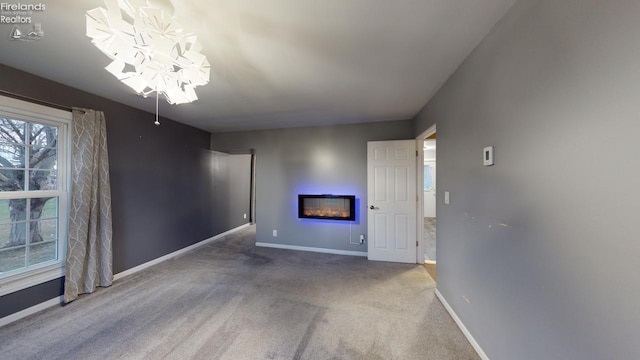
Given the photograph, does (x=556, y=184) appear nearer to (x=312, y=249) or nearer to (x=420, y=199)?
(x=420, y=199)

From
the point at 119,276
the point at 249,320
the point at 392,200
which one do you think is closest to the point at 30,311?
the point at 119,276

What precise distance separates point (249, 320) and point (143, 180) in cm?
266

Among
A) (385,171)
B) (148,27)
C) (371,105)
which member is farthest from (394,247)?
(148,27)

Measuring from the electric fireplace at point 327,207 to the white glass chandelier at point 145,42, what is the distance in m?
2.92

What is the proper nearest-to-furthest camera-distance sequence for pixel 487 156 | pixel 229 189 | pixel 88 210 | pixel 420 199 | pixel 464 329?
pixel 487 156 < pixel 464 329 < pixel 88 210 < pixel 420 199 < pixel 229 189

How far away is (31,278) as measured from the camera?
6.90 feet

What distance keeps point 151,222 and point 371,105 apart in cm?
377

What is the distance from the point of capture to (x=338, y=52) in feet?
5.76

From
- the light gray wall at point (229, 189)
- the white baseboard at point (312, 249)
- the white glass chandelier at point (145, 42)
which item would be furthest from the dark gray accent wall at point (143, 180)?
the white glass chandelier at point (145, 42)

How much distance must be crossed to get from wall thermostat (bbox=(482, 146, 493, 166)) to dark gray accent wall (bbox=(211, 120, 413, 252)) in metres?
2.24

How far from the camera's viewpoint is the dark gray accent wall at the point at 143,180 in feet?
7.15

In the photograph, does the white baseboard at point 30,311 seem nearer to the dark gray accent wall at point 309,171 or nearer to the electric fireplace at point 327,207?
the dark gray accent wall at point 309,171

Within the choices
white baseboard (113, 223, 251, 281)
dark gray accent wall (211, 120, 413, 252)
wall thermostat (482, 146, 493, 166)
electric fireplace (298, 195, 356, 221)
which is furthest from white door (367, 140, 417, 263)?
white baseboard (113, 223, 251, 281)

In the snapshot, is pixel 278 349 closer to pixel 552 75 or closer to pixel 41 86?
pixel 552 75
